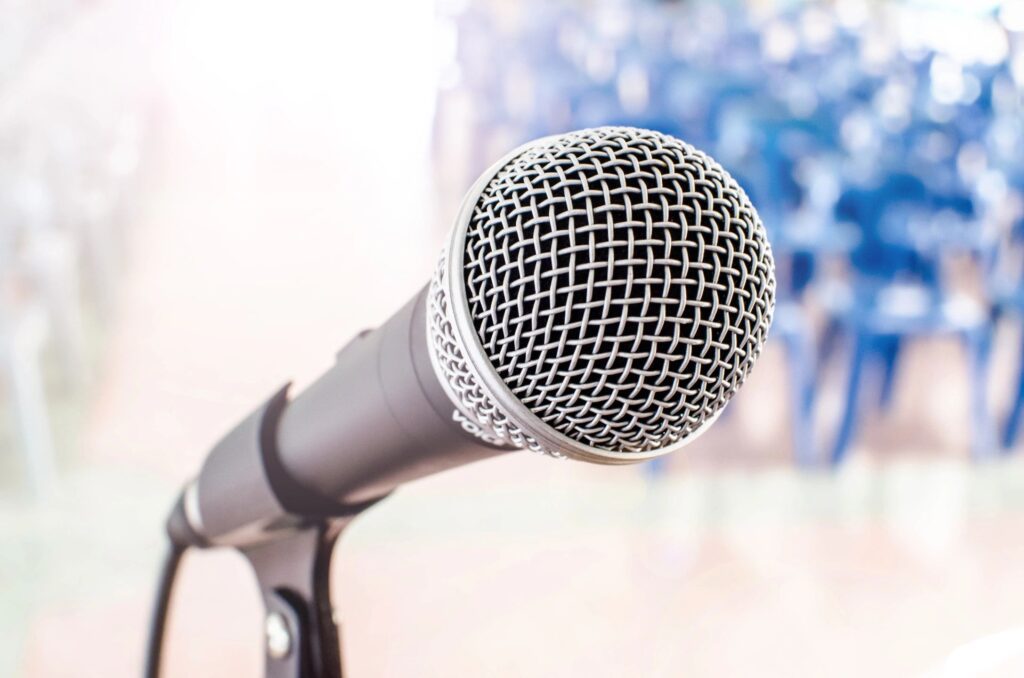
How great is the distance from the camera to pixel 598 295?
0.48m

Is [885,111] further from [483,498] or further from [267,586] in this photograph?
[267,586]

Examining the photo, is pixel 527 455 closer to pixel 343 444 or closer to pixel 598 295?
pixel 343 444

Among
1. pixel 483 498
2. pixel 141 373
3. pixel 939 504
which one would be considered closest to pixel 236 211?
pixel 141 373

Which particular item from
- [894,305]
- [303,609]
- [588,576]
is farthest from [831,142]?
[303,609]

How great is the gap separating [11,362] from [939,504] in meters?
2.65

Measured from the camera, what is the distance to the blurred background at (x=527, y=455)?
6.31 feet

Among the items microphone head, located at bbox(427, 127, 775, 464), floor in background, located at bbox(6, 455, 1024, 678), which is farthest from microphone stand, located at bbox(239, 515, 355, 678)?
floor in background, located at bbox(6, 455, 1024, 678)

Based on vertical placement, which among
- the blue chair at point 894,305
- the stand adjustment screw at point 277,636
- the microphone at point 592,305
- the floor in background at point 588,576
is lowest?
the floor in background at point 588,576

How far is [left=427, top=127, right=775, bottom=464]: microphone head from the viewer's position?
48cm

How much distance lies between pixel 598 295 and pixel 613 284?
0.01m

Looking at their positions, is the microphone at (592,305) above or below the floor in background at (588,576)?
above

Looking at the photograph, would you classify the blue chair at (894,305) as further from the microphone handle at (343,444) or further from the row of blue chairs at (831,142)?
the microphone handle at (343,444)

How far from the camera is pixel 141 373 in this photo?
300 centimetres

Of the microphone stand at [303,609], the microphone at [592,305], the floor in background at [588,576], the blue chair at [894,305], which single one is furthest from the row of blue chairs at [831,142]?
the microphone at [592,305]
